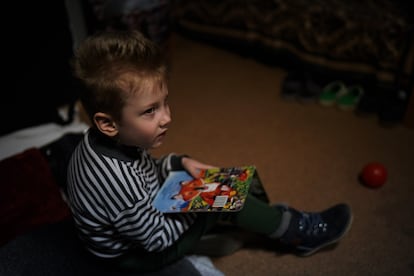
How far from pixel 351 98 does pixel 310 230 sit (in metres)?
0.89

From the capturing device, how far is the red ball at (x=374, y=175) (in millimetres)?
1366

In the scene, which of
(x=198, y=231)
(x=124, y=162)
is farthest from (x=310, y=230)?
(x=124, y=162)

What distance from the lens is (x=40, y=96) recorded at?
1658 mm

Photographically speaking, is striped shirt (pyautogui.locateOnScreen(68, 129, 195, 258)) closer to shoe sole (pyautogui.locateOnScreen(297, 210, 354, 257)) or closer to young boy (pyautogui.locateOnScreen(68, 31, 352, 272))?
young boy (pyautogui.locateOnScreen(68, 31, 352, 272))

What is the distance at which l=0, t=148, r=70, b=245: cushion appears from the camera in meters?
1.13

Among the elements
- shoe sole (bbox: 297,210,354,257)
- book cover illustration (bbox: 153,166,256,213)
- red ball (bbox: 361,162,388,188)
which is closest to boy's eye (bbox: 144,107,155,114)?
book cover illustration (bbox: 153,166,256,213)

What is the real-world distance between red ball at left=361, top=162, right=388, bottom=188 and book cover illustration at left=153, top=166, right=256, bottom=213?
0.57 metres

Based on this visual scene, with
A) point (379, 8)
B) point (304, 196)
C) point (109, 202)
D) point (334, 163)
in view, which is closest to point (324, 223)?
point (304, 196)

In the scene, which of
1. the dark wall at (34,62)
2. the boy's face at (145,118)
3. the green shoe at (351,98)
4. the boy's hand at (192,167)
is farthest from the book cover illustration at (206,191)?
the green shoe at (351,98)

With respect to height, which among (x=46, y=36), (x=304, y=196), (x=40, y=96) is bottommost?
(x=304, y=196)

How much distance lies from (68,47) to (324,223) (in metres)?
1.24

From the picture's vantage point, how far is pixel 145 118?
837mm

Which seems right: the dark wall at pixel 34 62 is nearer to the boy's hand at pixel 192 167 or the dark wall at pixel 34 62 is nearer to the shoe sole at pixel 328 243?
the boy's hand at pixel 192 167

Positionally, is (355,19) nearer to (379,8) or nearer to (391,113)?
(379,8)
